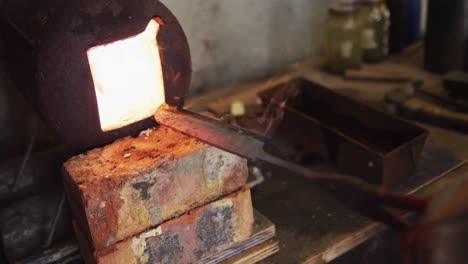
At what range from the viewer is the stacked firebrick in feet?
3.88

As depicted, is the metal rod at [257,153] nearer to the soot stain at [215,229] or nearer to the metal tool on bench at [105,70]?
the metal tool on bench at [105,70]

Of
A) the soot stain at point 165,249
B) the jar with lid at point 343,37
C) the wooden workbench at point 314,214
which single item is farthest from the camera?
the jar with lid at point 343,37

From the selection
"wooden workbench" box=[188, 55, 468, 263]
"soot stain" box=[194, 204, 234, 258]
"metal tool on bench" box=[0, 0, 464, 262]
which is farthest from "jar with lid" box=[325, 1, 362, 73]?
"soot stain" box=[194, 204, 234, 258]

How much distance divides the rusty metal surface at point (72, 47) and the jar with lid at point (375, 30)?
1.25 metres

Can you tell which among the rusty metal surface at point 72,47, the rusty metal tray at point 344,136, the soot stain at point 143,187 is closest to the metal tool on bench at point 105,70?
the rusty metal surface at point 72,47

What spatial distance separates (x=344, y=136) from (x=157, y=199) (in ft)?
2.16

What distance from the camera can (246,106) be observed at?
2.16 meters

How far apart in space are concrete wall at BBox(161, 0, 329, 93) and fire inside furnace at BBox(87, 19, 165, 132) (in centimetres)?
81

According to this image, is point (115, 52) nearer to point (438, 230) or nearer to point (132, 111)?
point (132, 111)

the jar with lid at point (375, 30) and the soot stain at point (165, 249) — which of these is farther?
the jar with lid at point (375, 30)

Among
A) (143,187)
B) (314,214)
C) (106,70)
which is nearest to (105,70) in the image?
(106,70)

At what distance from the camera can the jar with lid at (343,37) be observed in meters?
2.30

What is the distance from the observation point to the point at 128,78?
4.22 ft

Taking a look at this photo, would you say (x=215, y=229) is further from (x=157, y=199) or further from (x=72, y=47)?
(x=72, y=47)
